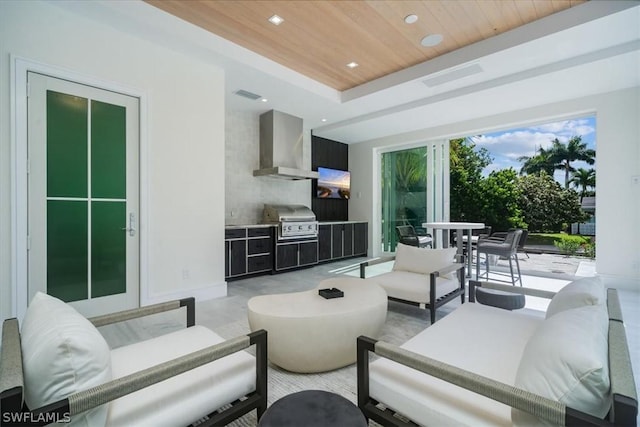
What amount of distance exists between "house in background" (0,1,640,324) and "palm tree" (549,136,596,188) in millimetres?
3948

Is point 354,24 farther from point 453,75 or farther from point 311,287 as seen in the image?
point 311,287

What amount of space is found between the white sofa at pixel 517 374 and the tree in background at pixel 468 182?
7744 mm

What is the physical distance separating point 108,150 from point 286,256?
9.96 ft

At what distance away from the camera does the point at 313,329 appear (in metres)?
1.79

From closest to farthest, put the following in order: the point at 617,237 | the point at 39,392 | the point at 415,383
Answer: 1. the point at 39,392
2. the point at 415,383
3. the point at 617,237

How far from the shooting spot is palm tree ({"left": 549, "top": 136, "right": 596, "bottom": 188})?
293 inches

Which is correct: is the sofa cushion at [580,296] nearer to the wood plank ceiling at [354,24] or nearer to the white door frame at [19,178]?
the wood plank ceiling at [354,24]

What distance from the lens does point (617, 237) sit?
414 cm

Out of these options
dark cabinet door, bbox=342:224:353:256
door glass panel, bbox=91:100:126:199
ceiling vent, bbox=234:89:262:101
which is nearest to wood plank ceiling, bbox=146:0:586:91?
ceiling vent, bbox=234:89:262:101

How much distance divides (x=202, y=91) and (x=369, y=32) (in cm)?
206

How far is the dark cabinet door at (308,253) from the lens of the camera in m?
5.49

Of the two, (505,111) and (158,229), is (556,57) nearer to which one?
(505,111)

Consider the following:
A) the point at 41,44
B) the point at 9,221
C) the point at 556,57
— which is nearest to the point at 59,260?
the point at 9,221

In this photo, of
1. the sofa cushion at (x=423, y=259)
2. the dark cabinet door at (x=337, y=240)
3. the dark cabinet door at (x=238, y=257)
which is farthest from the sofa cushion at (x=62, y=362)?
the dark cabinet door at (x=337, y=240)
